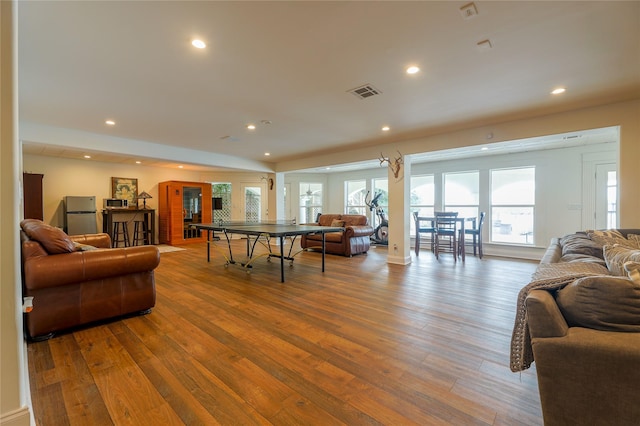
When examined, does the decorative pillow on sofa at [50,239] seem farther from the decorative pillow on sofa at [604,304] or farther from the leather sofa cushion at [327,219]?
the leather sofa cushion at [327,219]

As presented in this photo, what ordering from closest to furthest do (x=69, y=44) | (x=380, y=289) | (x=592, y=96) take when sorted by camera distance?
(x=69, y=44), (x=592, y=96), (x=380, y=289)

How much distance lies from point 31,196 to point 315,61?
21.2 feet

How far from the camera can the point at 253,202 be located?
31.9 ft

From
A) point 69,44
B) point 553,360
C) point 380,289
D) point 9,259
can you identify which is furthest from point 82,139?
point 553,360

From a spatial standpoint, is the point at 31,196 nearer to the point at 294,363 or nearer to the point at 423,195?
the point at 294,363

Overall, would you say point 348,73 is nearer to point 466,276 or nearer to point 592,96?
point 592,96

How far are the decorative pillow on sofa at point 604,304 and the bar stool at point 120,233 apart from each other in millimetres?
8895

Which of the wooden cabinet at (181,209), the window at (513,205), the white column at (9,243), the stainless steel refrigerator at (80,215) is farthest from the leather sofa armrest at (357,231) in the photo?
the stainless steel refrigerator at (80,215)

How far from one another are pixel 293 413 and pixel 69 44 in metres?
3.11

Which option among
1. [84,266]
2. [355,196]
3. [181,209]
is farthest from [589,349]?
[181,209]

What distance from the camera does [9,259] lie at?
119 cm

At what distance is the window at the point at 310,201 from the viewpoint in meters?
10.2

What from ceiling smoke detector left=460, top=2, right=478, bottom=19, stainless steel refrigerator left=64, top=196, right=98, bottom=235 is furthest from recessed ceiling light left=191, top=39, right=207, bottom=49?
stainless steel refrigerator left=64, top=196, right=98, bottom=235

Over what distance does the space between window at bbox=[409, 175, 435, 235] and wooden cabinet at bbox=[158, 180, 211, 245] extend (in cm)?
632
